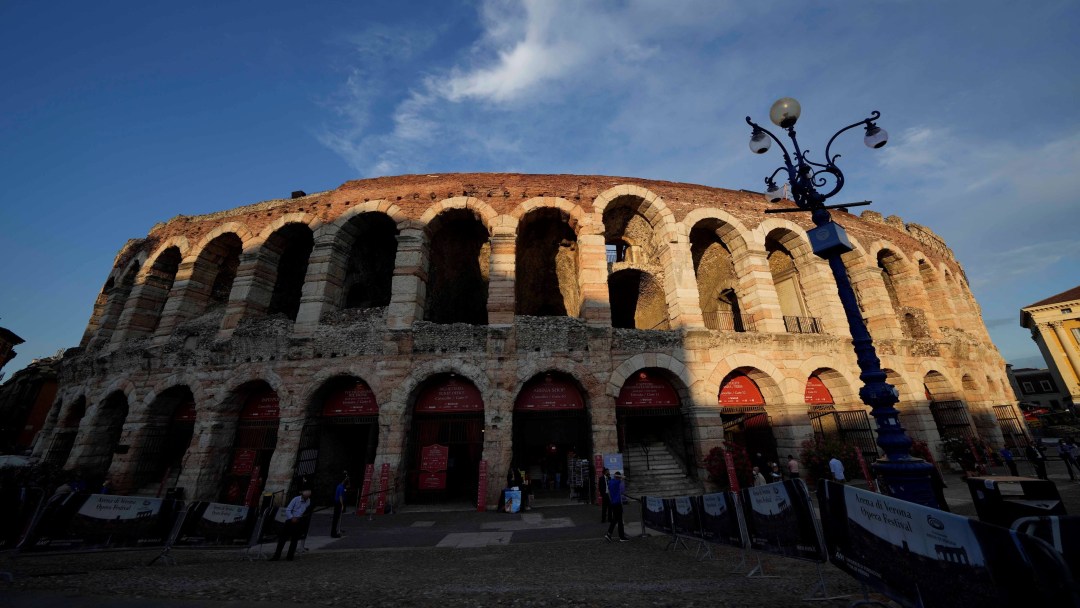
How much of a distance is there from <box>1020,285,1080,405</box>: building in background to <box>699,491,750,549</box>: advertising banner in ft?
162

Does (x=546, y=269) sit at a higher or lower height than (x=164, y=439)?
higher

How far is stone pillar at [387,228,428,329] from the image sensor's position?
12.7 metres

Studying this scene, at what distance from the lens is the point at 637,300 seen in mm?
19609

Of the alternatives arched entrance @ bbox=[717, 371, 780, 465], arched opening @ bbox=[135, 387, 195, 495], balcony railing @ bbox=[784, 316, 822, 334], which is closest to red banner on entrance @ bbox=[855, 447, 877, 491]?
arched entrance @ bbox=[717, 371, 780, 465]

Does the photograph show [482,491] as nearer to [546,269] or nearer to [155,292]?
[546,269]

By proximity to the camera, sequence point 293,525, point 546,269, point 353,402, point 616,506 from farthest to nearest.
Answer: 1. point 546,269
2. point 353,402
3. point 616,506
4. point 293,525

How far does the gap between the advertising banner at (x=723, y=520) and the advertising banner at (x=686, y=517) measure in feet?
0.49

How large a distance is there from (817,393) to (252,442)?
1989cm

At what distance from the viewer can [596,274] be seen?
44.8 ft

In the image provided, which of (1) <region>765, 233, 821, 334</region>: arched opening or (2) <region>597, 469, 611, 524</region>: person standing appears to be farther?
(1) <region>765, 233, 821, 334</region>: arched opening

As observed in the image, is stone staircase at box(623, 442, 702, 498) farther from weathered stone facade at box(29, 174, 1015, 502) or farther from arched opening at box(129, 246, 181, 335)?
arched opening at box(129, 246, 181, 335)

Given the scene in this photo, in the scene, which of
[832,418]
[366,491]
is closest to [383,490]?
[366,491]

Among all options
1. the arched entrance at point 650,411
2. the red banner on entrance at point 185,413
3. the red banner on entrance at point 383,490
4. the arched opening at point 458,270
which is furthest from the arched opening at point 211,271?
the arched entrance at point 650,411

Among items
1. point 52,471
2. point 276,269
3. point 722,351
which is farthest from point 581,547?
point 52,471
